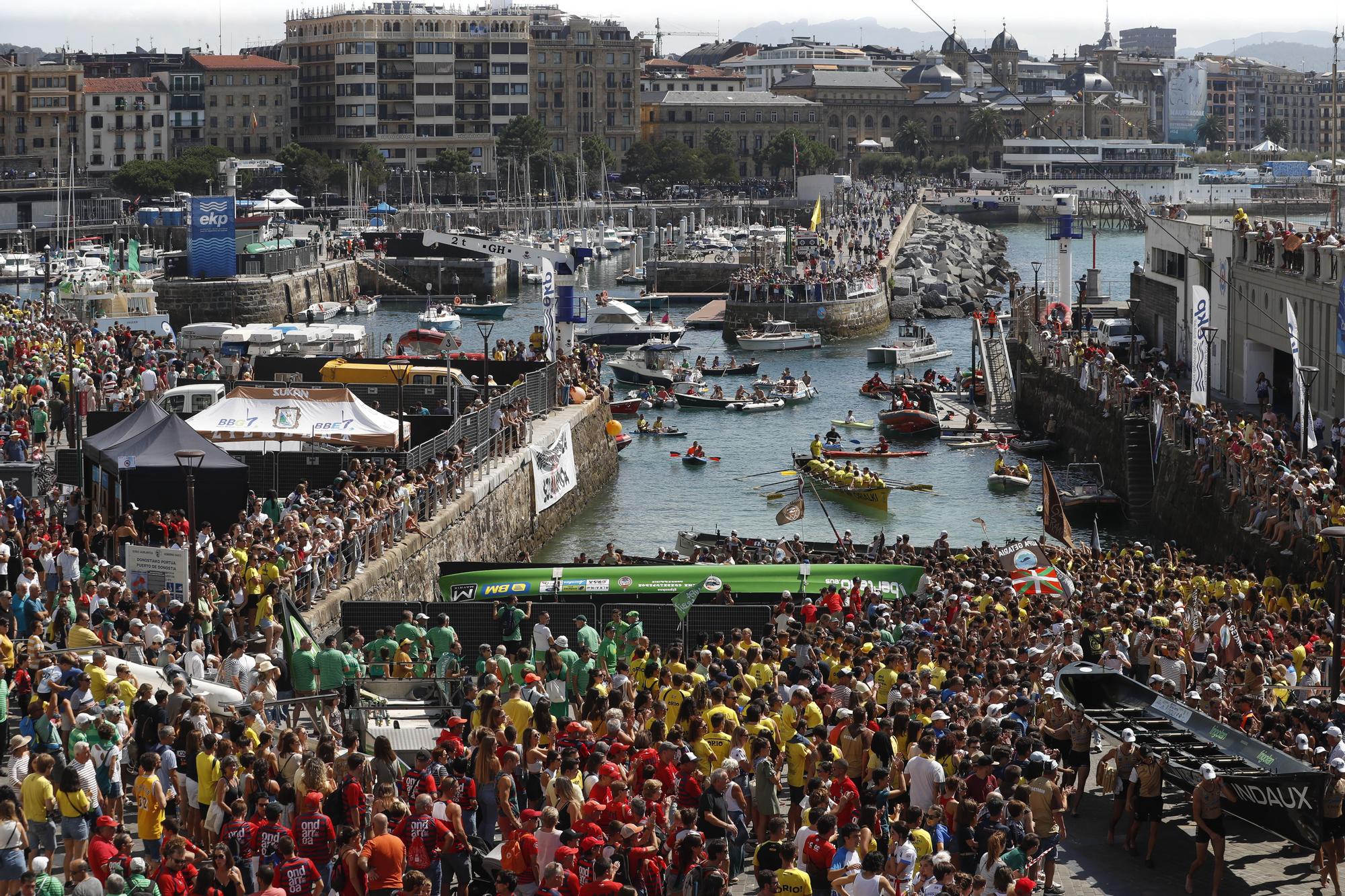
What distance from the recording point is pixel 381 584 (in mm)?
27609

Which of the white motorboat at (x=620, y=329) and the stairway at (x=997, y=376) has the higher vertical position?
the white motorboat at (x=620, y=329)

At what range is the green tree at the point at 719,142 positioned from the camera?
186875 millimetres

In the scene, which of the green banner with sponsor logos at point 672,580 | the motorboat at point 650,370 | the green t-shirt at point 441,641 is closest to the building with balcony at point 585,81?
the motorboat at point 650,370

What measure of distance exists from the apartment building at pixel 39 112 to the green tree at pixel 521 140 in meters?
36.1

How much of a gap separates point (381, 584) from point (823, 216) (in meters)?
130

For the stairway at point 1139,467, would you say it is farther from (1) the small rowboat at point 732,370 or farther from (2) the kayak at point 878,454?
(1) the small rowboat at point 732,370

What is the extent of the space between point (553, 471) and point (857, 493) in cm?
969

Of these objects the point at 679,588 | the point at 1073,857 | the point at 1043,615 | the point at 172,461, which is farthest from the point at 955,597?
the point at 172,461

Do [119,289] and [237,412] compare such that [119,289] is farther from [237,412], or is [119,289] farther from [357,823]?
[357,823]

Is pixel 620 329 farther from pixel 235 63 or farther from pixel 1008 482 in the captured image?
pixel 235 63

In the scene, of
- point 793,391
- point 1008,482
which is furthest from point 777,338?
point 1008,482

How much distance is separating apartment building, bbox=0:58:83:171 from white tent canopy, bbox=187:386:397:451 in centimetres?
12861

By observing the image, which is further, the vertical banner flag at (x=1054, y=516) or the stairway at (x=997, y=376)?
the stairway at (x=997, y=376)

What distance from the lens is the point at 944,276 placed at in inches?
4035
